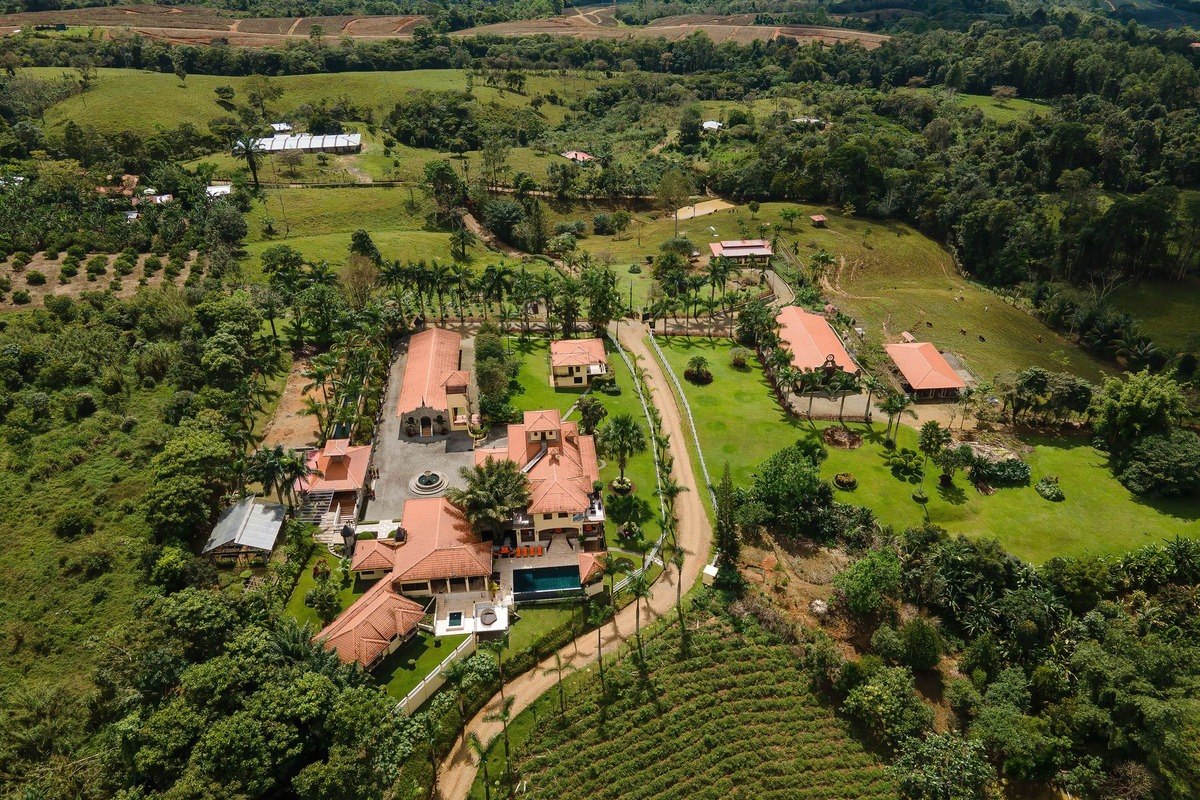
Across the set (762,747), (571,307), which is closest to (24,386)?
(571,307)

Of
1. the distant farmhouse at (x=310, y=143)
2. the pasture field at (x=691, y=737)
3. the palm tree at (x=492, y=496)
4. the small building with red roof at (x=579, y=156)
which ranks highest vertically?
the distant farmhouse at (x=310, y=143)

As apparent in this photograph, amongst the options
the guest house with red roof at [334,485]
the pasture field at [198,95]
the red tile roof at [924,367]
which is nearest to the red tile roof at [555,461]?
the guest house with red roof at [334,485]

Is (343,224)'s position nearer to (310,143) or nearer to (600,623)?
(310,143)

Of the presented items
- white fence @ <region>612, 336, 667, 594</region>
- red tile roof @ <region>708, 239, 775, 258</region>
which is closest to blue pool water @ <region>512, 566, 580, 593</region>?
white fence @ <region>612, 336, 667, 594</region>

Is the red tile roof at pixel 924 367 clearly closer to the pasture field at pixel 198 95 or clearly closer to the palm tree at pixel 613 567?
the palm tree at pixel 613 567

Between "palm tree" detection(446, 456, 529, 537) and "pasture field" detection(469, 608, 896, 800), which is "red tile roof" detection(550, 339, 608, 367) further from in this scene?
"pasture field" detection(469, 608, 896, 800)

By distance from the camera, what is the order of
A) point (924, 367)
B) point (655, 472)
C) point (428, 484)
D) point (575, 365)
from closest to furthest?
point (428, 484), point (655, 472), point (575, 365), point (924, 367)

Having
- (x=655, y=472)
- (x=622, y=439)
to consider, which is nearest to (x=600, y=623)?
(x=622, y=439)
